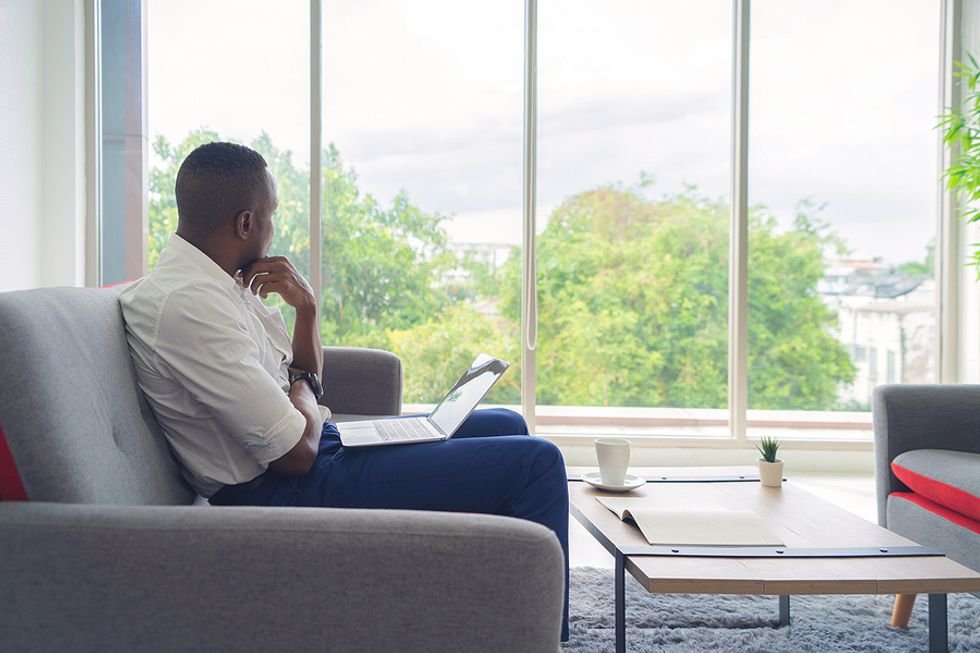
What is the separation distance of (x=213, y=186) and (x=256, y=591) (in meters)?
0.87

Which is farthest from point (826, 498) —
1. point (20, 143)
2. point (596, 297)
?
point (20, 143)

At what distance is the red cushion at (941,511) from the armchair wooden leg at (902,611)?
226mm

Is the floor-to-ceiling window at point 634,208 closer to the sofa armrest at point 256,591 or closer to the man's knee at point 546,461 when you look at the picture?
the man's knee at point 546,461

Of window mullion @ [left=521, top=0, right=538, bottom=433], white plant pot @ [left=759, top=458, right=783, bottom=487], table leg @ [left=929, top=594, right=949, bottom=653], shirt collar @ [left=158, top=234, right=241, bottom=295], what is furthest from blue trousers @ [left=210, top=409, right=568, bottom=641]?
window mullion @ [left=521, top=0, right=538, bottom=433]

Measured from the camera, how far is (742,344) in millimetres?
3893

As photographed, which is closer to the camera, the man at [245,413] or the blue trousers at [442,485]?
the man at [245,413]

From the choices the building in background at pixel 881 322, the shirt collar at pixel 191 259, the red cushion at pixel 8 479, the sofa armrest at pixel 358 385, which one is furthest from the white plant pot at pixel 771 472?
the building in background at pixel 881 322

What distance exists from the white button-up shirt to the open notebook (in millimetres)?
698

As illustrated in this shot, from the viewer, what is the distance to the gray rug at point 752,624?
1825 millimetres

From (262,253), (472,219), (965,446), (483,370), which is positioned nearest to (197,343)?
(262,253)

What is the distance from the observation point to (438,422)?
182 centimetres

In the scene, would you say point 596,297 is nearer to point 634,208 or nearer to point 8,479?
point 634,208

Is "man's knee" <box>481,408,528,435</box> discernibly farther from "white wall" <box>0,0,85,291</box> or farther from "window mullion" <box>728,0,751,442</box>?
"white wall" <box>0,0,85,291</box>

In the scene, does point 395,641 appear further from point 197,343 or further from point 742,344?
point 742,344
